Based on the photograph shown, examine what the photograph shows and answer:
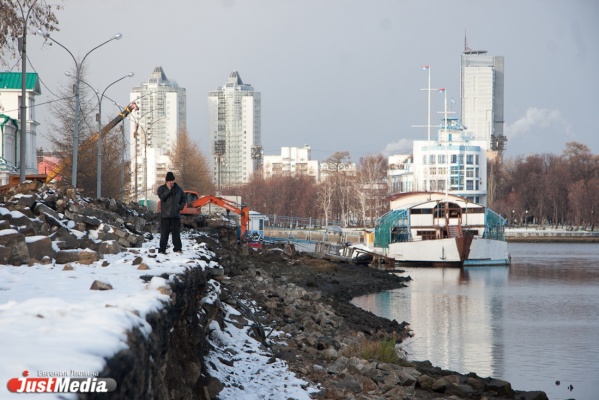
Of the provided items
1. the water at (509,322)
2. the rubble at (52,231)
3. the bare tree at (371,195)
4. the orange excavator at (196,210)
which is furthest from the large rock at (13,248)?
the bare tree at (371,195)

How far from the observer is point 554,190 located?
426 ft

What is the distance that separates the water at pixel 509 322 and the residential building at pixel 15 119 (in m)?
23.8

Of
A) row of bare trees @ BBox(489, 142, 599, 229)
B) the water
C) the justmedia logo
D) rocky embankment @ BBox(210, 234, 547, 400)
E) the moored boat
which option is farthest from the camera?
row of bare trees @ BBox(489, 142, 599, 229)

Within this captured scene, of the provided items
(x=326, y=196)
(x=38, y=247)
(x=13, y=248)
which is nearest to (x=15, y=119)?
(x=38, y=247)

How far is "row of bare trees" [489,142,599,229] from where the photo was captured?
12681cm

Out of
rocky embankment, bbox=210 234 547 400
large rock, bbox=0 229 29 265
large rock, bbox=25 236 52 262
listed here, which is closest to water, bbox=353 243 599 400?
rocky embankment, bbox=210 234 547 400

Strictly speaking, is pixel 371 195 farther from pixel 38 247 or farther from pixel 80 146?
pixel 38 247

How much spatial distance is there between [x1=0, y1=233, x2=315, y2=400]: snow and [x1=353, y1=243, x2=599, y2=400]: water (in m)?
8.39

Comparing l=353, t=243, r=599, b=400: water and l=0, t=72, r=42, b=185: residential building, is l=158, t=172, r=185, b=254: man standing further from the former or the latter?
l=0, t=72, r=42, b=185: residential building

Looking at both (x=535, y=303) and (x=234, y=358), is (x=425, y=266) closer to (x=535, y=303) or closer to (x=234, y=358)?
(x=535, y=303)

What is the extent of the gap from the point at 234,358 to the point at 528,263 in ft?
202

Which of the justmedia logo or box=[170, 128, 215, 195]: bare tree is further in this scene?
box=[170, 128, 215, 195]: bare tree

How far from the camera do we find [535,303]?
39.4 meters

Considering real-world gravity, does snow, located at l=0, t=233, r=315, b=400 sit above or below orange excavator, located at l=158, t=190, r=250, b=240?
below
